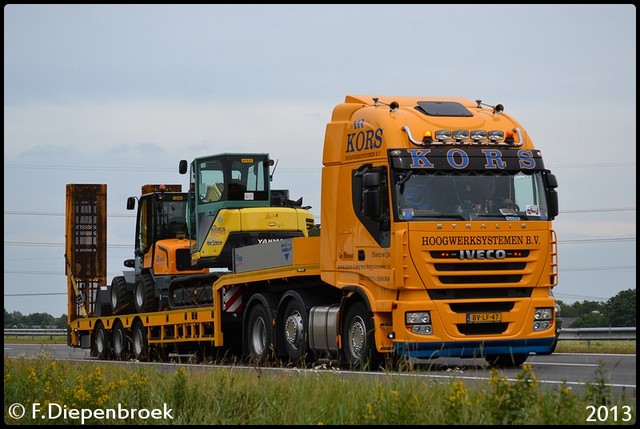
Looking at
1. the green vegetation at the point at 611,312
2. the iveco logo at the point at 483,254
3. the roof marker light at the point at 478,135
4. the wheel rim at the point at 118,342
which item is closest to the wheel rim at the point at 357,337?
the iveco logo at the point at 483,254

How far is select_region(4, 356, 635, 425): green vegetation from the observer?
10562 millimetres

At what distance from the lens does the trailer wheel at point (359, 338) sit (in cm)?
1872

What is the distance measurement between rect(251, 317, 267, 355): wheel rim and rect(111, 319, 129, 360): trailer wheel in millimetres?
7120

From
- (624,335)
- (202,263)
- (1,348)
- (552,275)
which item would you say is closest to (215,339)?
(202,263)

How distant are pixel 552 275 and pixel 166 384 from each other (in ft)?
24.8

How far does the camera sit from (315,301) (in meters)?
21.1

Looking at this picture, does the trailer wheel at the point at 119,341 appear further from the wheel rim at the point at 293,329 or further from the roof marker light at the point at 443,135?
the roof marker light at the point at 443,135

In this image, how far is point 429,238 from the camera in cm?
1820

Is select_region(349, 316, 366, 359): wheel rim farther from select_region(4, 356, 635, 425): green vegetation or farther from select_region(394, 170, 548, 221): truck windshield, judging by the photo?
select_region(4, 356, 635, 425): green vegetation

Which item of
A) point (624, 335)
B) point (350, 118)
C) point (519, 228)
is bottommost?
point (624, 335)

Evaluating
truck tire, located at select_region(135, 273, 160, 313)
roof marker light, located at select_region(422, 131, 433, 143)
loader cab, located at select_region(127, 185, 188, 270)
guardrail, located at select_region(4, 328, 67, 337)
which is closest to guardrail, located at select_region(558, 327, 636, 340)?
loader cab, located at select_region(127, 185, 188, 270)

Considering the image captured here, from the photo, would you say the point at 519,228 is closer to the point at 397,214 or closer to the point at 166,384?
the point at 397,214

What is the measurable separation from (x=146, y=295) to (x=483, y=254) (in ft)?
38.5

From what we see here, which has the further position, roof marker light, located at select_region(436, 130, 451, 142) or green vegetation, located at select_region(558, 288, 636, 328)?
green vegetation, located at select_region(558, 288, 636, 328)
